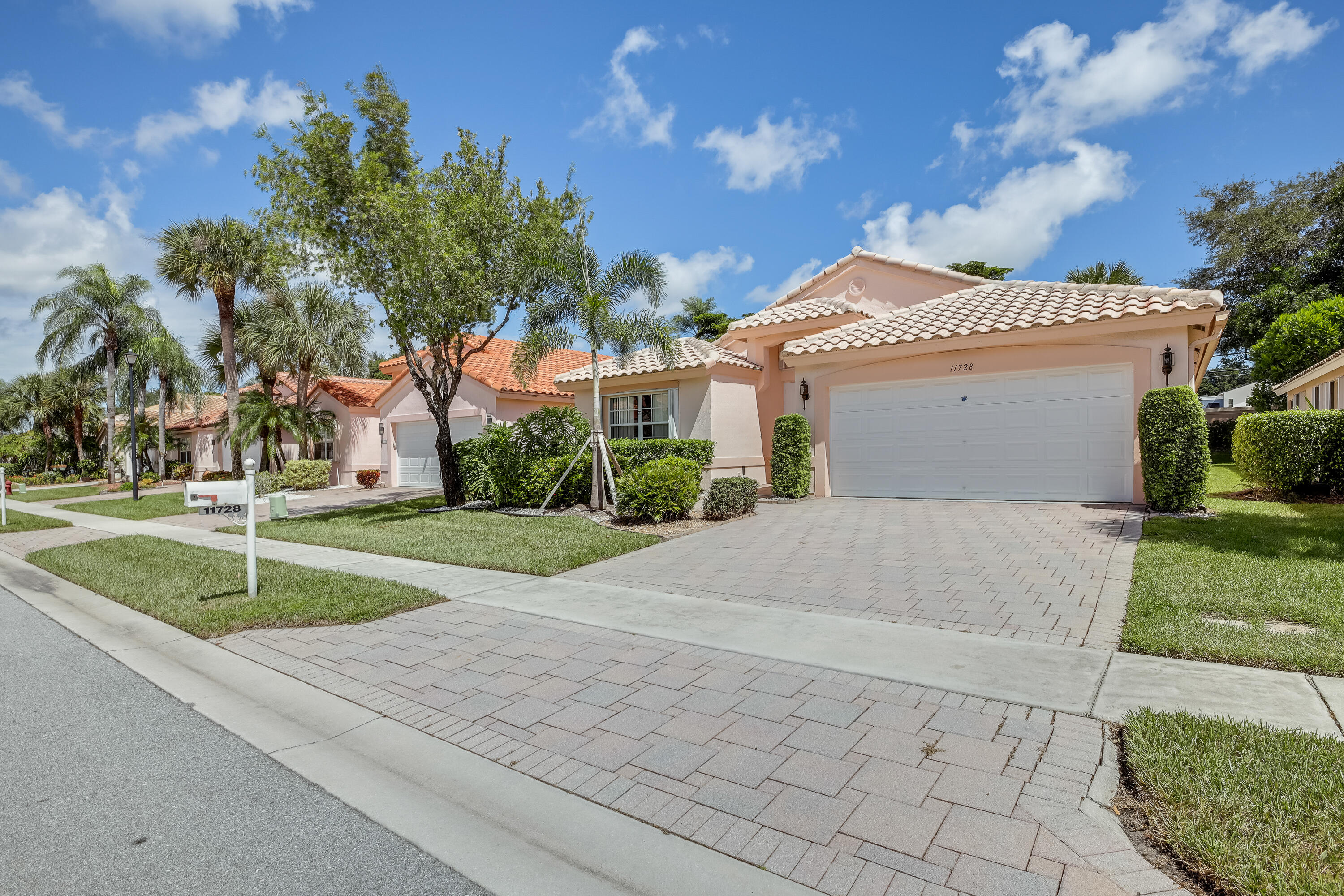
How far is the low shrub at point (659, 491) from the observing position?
1171 cm

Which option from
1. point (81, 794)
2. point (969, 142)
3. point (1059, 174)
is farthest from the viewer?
point (1059, 174)

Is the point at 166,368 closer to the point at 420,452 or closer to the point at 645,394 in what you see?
the point at 420,452

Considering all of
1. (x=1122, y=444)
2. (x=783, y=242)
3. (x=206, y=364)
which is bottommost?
(x=1122, y=444)

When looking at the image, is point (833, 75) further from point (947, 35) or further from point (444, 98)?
point (444, 98)

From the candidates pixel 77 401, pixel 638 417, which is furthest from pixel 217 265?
pixel 77 401

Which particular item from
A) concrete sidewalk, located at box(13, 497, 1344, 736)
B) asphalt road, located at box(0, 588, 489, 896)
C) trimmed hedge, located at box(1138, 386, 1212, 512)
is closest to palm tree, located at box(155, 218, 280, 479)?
concrete sidewalk, located at box(13, 497, 1344, 736)

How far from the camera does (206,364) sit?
2730 centimetres

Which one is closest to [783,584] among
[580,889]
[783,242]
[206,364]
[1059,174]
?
[580,889]

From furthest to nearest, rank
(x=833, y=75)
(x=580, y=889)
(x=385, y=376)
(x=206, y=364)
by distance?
(x=385, y=376) → (x=206, y=364) → (x=833, y=75) → (x=580, y=889)

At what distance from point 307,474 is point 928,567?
76.7 ft

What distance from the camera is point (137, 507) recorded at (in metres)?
18.9

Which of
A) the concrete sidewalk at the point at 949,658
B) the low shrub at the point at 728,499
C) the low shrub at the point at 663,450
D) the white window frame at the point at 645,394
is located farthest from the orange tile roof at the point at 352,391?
the concrete sidewalk at the point at 949,658

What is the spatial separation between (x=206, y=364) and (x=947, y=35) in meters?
28.9

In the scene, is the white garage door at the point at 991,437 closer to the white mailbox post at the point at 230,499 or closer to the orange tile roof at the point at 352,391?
the white mailbox post at the point at 230,499
